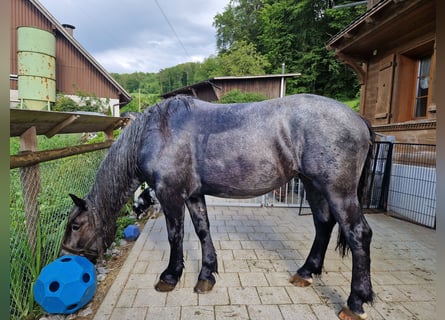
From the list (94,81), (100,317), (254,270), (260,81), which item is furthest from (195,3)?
(94,81)

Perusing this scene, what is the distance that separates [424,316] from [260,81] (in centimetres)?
1223

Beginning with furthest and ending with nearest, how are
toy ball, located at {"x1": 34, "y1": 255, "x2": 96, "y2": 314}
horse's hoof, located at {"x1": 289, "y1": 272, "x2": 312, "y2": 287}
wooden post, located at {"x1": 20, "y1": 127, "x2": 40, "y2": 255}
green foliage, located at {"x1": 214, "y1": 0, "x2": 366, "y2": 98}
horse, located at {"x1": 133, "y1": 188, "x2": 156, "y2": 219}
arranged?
green foliage, located at {"x1": 214, "y1": 0, "x2": 366, "y2": 98} → horse, located at {"x1": 133, "y1": 188, "x2": 156, "y2": 219} → horse's hoof, located at {"x1": 289, "y1": 272, "x2": 312, "y2": 287} → wooden post, located at {"x1": 20, "y1": 127, "x2": 40, "y2": 255} → toy ball, located at {"x1": 34, "y1": 255, "x2": 96, "y2": 314}

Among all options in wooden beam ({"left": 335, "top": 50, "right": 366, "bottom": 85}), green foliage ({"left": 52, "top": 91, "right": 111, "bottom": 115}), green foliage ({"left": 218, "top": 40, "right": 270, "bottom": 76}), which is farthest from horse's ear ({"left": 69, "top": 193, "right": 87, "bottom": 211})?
green foliage ({"left": 218, "top": 40, "right": 270, "bottom": 76})

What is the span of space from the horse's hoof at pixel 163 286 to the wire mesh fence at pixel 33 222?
88 cm

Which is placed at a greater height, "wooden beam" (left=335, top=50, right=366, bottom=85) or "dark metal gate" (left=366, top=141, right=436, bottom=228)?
"wooden beam" (left=335, top=50, right=366, bottom=85)

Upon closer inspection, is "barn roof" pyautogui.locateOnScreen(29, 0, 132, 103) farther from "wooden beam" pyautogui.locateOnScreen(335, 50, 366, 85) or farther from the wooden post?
the wooden post

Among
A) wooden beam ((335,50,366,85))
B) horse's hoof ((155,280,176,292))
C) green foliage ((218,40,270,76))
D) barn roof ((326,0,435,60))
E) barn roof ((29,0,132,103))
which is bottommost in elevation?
horse's hoof ((155,280,176,292))

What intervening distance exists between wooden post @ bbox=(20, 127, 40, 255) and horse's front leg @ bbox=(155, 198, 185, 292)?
1053 millimetres

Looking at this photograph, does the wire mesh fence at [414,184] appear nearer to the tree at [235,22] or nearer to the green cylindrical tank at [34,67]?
the green cylindrical tank at [34,67]

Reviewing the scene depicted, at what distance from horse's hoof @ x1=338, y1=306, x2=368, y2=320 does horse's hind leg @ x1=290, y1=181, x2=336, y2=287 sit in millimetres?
434

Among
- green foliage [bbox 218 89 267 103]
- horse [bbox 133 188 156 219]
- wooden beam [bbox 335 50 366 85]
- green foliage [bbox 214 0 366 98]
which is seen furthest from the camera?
green foliage [bbox 214 0 366 98]

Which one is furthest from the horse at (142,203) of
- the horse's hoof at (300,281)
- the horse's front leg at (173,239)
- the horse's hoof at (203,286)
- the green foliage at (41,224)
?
the horse's hoof at (300,281)

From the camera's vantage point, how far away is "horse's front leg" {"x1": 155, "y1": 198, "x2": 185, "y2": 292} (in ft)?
7.18

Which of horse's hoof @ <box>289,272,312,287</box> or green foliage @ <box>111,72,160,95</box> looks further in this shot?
green foliage @ <box>111,72,160,95</box>
